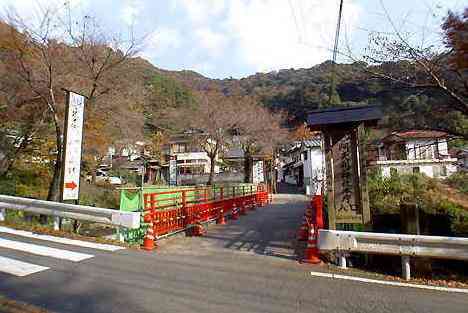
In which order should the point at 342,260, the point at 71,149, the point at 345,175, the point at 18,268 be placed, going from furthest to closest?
the point at 71,149
the point at 345,175
the point at 342,260
the point at 18,268

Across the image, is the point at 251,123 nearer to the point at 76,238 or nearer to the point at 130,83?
the point at 130,83

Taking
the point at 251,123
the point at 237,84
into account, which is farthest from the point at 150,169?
the point at 237,84

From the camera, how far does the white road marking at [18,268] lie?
5.80 m

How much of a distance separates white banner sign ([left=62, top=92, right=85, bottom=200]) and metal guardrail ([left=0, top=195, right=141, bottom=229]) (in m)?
0.45

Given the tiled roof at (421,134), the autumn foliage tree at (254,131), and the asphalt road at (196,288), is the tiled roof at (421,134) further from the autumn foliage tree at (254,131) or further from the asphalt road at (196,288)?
the autumn foliage tree at (254,131)

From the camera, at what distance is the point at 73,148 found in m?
10.0

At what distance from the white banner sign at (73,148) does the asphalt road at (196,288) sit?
2.42m

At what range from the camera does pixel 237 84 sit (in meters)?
67.6

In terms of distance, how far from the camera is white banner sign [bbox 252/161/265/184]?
4359 centimetres

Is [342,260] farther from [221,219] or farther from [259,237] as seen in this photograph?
[221,219]

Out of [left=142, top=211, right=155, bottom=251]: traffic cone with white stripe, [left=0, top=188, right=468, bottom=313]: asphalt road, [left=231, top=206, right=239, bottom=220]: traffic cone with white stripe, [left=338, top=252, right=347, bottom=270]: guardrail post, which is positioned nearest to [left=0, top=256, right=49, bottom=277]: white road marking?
[left=0, top=188, right=468, bottom=313]: asphalt road

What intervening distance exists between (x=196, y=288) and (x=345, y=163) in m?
4.62

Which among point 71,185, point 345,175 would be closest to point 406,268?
point 345,175

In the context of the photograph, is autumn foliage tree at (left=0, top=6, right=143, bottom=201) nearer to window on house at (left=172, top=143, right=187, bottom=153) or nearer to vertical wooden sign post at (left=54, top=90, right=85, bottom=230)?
vertical wooden sign post at (left=54, top=90, right=85, bottom=230)
